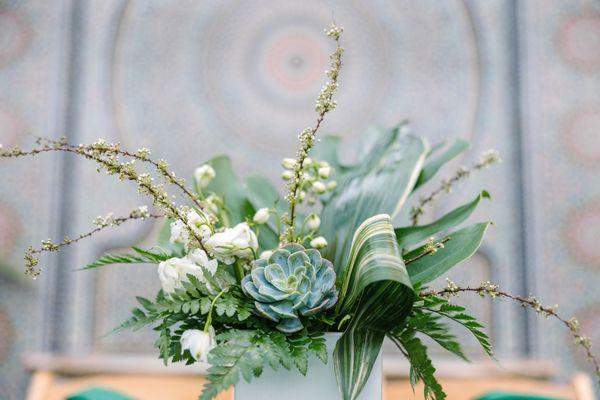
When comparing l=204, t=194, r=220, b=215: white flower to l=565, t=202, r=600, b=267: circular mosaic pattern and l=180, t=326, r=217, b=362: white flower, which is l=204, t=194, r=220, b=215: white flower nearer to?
l=180, t=326, r=217, b=362: white flower

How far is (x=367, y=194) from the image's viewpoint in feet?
2.22

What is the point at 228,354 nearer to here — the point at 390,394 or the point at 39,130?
the point at 390,394

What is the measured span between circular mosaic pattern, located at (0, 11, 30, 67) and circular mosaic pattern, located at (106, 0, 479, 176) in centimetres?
20

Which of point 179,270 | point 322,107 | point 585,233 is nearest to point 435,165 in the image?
point 322,107

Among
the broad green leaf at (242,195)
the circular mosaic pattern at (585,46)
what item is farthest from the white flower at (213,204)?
the circular mosaic pattern at (585,46)

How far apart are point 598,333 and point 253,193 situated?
0.79 m

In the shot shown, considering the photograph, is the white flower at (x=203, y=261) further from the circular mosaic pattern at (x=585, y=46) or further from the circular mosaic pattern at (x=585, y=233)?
the circular mosaic pattern at (x=585, y=46)

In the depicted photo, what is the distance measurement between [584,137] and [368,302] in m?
0.91

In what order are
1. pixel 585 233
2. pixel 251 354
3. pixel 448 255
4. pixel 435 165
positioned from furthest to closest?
pixel 585 233
pixel 435 165
pixel 448 255
pixel 251 354

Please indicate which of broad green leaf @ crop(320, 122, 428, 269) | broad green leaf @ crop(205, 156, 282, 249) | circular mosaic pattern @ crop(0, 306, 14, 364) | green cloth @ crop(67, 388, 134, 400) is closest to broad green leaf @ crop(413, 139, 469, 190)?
broad green leaf @ crop(320, 122, 428, 269)

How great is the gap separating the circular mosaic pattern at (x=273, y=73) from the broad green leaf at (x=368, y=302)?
0.74m

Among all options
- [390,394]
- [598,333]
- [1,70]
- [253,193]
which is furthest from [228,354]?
[1,70]

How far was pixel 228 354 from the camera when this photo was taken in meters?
0.46

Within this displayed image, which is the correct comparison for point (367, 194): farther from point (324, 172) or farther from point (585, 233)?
point (585, 233)
